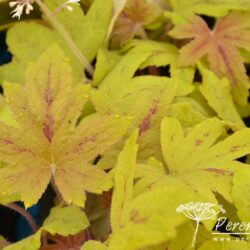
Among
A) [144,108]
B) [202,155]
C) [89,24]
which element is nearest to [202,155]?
[202,155]

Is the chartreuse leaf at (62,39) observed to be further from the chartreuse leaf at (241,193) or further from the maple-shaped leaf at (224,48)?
the chartreuse leaf at (241,193)

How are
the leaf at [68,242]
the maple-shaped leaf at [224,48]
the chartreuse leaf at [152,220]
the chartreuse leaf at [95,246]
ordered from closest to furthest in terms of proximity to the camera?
the chartreuse leaf at [152,220] < the chartreuse leaf at [95,246] < the leaf at [68,242] < the maple-shaped leaf at [224,48]

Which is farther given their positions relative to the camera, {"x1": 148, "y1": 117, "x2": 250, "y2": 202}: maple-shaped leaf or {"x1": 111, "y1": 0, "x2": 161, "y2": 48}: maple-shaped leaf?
{"x1": 111, "y1": 0, "x2": 161, "y2": 48}: maple-shaped leaf

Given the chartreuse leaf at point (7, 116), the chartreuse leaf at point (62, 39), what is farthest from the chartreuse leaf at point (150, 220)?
the chartreuse leaf at point (62, 39)

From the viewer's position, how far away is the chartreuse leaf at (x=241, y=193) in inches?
23.4

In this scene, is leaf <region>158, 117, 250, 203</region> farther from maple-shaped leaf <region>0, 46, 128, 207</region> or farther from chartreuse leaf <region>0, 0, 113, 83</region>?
chartreuse leaf <region>0, 0, 113, 83</region>

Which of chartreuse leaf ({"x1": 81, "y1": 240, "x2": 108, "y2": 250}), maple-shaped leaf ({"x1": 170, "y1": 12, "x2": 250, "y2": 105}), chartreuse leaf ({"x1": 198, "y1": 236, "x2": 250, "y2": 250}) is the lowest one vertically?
chartreuse leaf ({"x1": 198, "y1": 236, "x2": 250, "y2": 250})

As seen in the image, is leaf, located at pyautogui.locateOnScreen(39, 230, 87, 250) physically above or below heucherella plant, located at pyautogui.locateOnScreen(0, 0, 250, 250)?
below

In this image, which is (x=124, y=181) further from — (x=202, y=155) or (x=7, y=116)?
(x=7, y=116)

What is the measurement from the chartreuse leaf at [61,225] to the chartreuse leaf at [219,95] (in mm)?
267

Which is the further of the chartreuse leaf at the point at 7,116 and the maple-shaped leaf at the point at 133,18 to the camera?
the maple-shaped leaf at the point at 133,18

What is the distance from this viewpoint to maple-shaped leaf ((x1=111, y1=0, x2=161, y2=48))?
2.75 ft

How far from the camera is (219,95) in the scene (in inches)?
29.8

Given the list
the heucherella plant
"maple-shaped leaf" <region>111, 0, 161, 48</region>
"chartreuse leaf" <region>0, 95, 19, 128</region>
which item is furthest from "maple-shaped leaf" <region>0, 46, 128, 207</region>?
"maple-shaped leaf" <region>111, 0, 161, 48</region>
